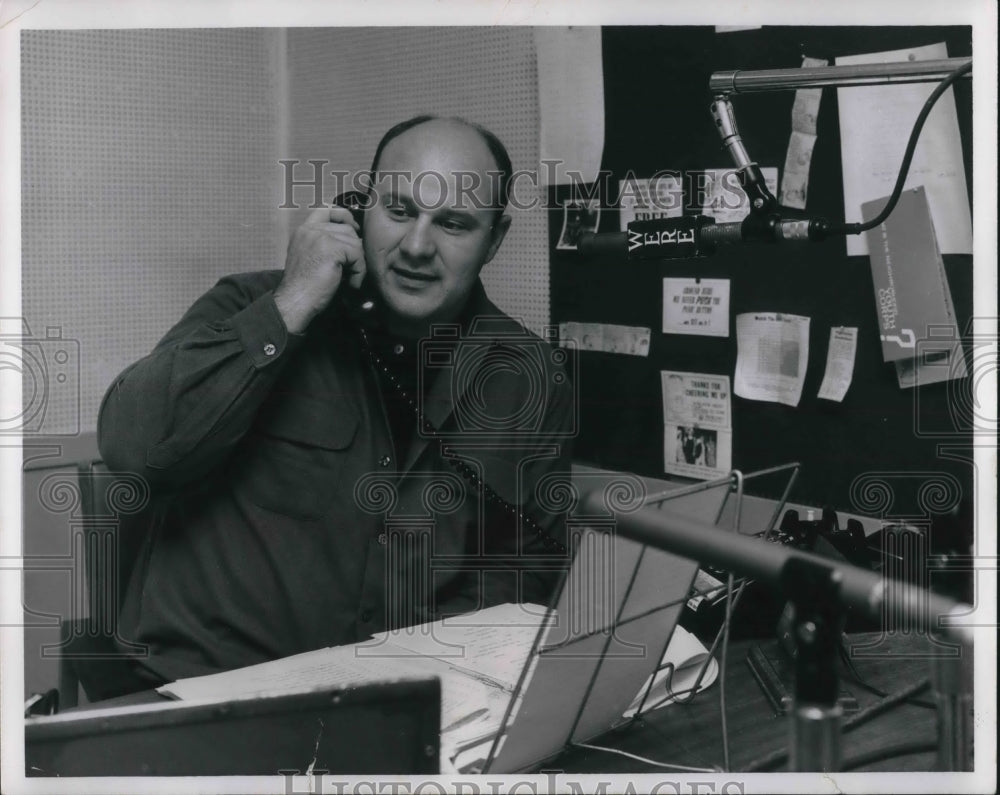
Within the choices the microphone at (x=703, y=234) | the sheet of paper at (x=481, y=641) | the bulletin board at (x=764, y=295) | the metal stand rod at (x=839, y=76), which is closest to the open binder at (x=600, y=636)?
the sheet of paper at (x=481, y=641)

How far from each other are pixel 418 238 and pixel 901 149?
64 cm

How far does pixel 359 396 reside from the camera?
1.31 m

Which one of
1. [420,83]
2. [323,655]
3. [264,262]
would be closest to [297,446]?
[264,262]

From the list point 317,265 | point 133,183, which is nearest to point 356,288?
point 317,265

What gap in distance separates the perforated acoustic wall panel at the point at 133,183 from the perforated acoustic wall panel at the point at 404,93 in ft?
0.19

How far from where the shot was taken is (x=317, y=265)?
3.95 feet

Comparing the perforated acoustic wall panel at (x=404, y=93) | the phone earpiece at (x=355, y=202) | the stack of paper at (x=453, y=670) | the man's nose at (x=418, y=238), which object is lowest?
the stack of paper at (x=453, y=670)

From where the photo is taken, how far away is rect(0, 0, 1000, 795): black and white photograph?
84 centimetres

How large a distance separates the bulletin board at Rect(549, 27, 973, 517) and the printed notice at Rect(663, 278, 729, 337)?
0.04 ft

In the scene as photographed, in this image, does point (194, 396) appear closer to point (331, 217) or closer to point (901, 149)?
point (331, 217)

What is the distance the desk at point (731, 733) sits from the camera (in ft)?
2.65

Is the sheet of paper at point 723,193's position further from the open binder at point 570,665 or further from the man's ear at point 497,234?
the open binder at point 570,665

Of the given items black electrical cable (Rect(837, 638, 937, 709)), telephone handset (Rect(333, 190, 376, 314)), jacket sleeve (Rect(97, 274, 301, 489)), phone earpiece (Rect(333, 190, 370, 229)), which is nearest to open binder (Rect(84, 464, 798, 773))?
black electrical cable (Rect(837, 638, 937, 709))

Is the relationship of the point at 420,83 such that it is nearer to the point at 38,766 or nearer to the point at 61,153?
the point at 61,153
